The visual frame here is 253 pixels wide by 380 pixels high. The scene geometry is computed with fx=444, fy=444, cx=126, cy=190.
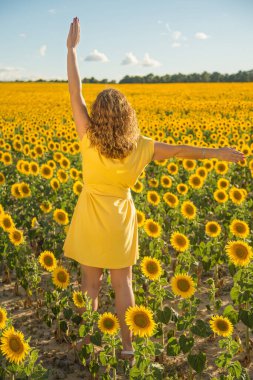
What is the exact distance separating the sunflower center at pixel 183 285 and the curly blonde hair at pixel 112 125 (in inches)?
41.6

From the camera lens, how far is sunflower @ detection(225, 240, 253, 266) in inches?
140

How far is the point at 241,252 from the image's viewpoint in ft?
11.8

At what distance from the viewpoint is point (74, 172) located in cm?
628

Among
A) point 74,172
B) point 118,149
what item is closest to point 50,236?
point 74,172

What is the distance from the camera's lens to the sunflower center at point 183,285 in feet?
10.9

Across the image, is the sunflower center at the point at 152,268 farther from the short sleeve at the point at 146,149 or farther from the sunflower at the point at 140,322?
the short sleeve at the point at 146,149

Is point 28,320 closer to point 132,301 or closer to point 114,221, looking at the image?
point 132,301

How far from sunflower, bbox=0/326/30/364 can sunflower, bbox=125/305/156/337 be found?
0.66m

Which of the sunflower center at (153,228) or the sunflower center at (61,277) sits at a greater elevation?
the sunflower center at (153,228)

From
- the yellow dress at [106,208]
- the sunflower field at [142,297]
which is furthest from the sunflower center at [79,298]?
the yellow dress at [106,208]

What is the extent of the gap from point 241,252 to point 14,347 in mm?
1917

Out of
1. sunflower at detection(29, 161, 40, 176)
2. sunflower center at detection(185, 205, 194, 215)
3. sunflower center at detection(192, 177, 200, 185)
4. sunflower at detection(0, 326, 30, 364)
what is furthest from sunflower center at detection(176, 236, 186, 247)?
sunflower at detection(29, 161, 40, 176)

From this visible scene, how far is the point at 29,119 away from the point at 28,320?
40.5 feet

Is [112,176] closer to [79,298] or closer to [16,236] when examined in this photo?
[79,298]
